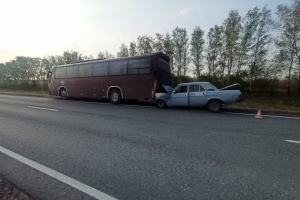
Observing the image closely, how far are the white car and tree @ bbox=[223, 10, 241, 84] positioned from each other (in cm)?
1241

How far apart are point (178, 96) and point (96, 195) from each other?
791cm

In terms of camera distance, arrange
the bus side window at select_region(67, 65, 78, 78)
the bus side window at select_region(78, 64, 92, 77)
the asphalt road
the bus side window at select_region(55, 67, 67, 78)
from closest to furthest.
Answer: the asphalt road < the bus side window at select_region(78, 64, 92, 77) < the bus side window at select_region(67, 65, 78, 78) < the bus side window at select_region(55, 67, 67, 78)

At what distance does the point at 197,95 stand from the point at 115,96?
620 cm

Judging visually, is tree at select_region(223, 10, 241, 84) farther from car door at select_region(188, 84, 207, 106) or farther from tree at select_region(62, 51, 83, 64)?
tree at select_region(62, 51, 83, 64)

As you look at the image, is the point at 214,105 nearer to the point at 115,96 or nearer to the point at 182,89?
the point at 182,89

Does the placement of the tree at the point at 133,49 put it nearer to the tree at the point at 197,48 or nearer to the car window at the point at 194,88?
the tree at the point at 197,48

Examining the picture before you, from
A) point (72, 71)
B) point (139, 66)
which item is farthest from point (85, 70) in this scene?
point (139, 66)

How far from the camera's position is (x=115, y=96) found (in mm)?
12508

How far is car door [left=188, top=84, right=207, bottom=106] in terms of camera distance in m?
9.03

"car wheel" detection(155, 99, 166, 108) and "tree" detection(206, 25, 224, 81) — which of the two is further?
"tree" detection(206, 25, 224, 81)

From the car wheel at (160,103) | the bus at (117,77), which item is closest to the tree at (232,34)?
the bus at (117,77)

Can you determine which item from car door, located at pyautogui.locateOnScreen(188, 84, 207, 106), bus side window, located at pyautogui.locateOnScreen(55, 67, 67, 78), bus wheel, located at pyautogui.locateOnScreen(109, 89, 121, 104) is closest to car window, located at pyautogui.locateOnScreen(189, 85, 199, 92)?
car door, located at pyautogui.locateOnScreen(188, 84, 207, 106)

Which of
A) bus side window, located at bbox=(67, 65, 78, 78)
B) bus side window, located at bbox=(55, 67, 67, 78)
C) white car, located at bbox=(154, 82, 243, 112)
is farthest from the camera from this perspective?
bus side window, located at bbox=(55, 67, 67, 78)

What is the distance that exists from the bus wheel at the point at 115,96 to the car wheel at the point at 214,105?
6.46m
